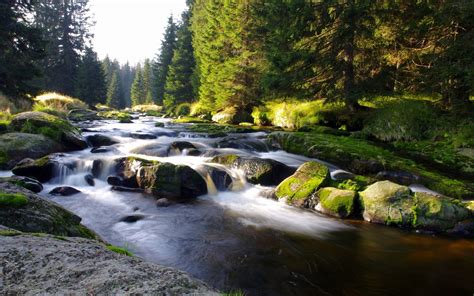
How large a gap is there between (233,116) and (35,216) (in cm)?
2469

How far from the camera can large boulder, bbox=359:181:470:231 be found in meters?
7.86

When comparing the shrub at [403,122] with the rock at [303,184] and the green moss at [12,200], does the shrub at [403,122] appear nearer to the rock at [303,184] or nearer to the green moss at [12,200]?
the rock at [303,184]

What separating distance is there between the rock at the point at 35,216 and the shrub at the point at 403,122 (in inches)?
581

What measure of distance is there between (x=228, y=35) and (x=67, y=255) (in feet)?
91.3

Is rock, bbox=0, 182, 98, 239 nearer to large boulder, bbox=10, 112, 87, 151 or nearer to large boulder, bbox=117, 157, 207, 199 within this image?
large boulder, bbox=117, 157, 207, 199

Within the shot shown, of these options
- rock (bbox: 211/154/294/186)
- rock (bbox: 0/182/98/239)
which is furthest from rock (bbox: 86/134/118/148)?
rock (bbox: 0/182/98/239)

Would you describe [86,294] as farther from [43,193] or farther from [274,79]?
[274,79]

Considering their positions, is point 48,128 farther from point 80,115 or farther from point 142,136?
point 80,115

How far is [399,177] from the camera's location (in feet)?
34.9

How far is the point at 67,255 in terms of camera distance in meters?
2.79

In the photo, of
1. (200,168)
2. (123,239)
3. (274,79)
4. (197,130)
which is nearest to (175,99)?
(197,130)

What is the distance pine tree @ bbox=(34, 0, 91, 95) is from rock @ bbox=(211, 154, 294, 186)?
132 ft

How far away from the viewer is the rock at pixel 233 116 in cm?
2855

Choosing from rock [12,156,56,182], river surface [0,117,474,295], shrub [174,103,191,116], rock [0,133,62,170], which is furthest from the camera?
shrub [174,103,191,116]
